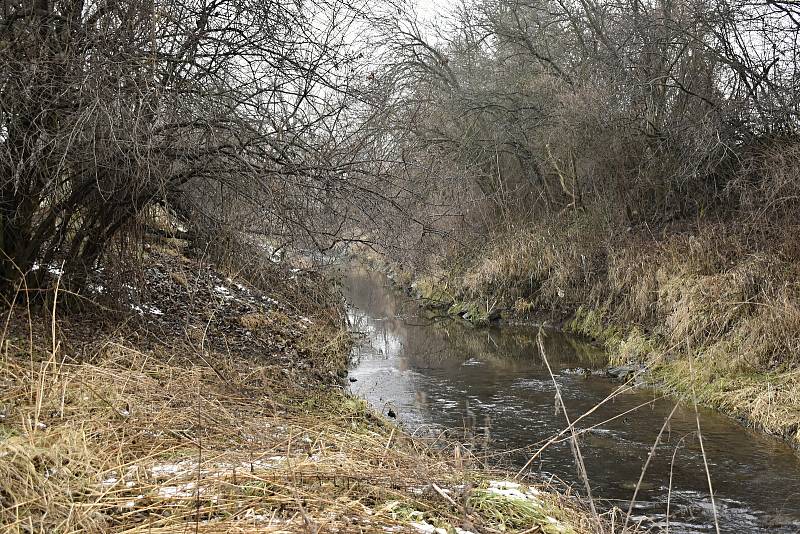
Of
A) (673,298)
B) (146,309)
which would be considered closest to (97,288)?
(146,309)

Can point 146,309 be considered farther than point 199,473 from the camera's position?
Yes

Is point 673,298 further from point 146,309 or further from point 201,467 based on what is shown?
point 201,467

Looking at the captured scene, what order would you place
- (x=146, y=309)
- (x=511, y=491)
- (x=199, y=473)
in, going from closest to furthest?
(x=199, y=473)
(x=511, y=491)
(x=146, y=309)

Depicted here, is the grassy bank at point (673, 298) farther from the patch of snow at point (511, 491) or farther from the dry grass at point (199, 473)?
the dry grass at point (199, 473)

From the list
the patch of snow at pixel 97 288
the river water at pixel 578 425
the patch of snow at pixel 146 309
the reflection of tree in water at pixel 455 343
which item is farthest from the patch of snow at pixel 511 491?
the reflection of tree in water at pixel 455 343

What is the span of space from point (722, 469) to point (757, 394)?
223 cm

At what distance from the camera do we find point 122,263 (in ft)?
27.6

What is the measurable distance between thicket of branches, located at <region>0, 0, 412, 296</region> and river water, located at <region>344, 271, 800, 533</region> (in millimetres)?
2624

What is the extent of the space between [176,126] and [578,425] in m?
5.51

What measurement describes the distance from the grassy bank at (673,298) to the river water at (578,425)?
1.71 ft

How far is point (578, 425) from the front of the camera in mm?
8414

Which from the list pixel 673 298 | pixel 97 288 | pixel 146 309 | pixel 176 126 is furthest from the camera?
pixel 673 298

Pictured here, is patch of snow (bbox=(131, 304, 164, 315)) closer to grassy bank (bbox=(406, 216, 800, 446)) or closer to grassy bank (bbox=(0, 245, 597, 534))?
grassy bank (bbox=(0, 245, 597, 534))

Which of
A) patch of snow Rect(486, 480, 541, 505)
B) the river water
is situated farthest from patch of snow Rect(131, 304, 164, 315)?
patch of snow Rect(486, 480, 541, 505)
